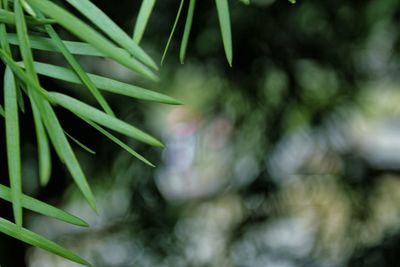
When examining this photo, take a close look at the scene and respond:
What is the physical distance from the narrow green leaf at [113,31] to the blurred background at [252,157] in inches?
31.8

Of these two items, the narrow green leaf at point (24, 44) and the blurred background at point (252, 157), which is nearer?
the narrow green leaf at point (24, 44)

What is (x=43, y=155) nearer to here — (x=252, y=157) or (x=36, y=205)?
(x=36, y=205)

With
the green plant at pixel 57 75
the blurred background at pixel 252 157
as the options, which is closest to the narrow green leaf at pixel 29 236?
the green plant at pixel 57 75

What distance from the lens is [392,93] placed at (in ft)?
4.23

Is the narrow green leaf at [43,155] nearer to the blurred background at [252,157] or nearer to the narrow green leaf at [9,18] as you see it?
the narrow green leaf at [9,18]

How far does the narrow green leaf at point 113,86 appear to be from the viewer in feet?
0.91

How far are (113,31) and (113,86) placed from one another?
0.04 m

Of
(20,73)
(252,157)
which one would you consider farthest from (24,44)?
(252,157)

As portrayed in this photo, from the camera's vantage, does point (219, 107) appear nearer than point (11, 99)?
No

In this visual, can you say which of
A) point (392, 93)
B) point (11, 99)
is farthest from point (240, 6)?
point (11, 99)

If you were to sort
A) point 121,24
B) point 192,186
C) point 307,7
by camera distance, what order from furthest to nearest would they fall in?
point 192,186 < point 307,7 < point 121,24

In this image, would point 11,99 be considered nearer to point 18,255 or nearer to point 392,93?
point 18,255

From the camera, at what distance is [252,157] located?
120cm

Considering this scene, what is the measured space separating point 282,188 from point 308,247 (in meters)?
0.13
